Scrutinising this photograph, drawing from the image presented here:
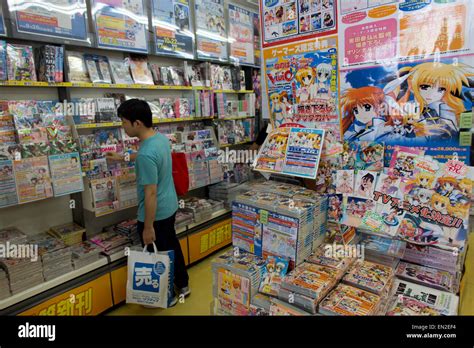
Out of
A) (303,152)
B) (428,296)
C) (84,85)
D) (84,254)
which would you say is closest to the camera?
(428,296)

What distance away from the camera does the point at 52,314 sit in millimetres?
2312

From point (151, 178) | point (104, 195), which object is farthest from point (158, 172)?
point (104, 195)

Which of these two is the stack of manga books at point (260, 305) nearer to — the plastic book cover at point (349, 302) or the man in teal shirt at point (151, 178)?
the plastic book cover at point (349, 302)

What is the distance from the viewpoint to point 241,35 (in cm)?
454

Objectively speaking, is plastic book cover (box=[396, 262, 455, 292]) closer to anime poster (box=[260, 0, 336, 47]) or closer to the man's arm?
anime poster (box=[260, 0, 336, 47])

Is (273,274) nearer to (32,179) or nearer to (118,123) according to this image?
(32,179)

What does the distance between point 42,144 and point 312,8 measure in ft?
7.05

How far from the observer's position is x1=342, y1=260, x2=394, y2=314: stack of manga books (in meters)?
1.53

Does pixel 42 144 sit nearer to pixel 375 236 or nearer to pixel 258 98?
pixel 375 236

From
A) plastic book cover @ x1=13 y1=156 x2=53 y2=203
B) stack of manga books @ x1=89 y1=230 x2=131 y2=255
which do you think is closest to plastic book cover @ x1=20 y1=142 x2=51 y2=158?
plastic book cover @ x1=13 y1=156 x2=53 y2=203

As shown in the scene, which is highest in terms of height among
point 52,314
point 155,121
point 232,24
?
point 232,24

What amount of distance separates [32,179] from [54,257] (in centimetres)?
62
